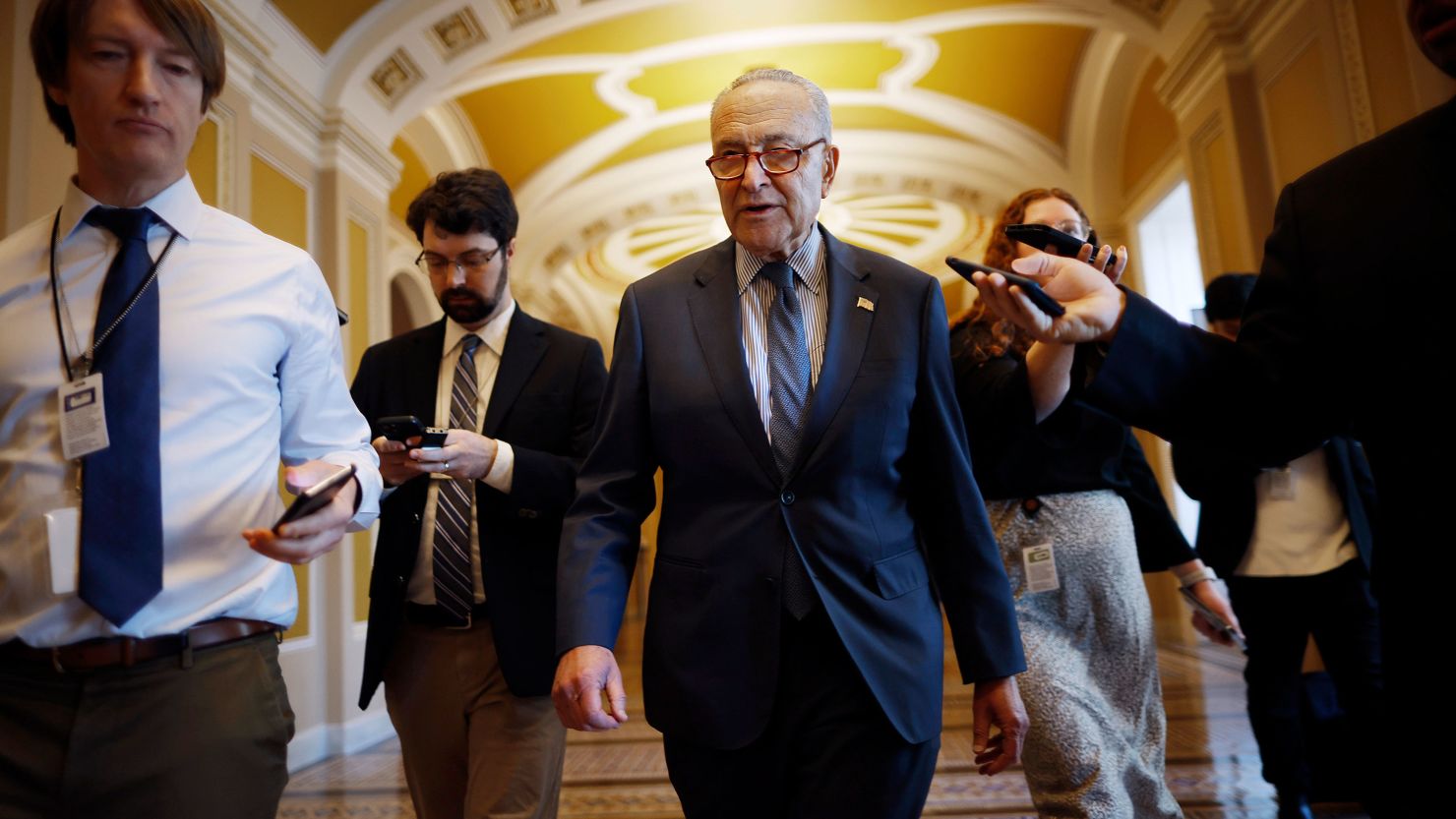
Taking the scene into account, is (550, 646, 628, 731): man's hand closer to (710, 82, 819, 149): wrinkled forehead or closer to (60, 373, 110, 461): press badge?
(60, 373, 110, 461): press badge

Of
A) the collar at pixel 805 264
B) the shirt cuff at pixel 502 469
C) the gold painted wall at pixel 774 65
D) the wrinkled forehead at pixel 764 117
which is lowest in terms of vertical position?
the shirt cuff at pixel 502 469

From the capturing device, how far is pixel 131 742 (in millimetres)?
1176

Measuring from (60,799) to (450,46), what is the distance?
6.30 meters

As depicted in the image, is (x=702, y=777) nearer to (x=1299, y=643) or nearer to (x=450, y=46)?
(x=1299, y=643)

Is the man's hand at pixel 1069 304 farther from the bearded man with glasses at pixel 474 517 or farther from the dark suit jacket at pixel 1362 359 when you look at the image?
the bearded man with glasses at pixel 474 517

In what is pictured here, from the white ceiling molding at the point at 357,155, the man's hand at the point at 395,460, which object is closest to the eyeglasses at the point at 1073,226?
the man's hand at the point at 395,460

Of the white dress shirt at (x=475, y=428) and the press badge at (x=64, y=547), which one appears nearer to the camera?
the press badge at (x=64, y=547)

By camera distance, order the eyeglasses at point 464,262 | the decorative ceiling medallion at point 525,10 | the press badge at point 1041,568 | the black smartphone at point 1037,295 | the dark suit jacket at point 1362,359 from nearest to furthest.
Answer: the dark suit jacket at point 1362,359 < the black smartphone at point 1037,295 < the press badge at point 1041,568 < the eyeglasses at point 464,262 < the decorative ceiling medallion at point 525,10

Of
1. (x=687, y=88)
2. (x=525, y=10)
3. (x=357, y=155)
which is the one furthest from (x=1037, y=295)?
(x=687, y=88)

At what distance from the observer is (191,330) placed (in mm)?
1303

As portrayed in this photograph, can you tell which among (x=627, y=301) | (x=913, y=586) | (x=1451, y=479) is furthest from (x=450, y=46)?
(x=1451, y=479)

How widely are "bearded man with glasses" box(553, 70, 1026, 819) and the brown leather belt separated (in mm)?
494

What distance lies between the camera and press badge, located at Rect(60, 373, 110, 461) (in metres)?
1.20

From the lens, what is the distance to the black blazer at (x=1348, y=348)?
1005 mm
